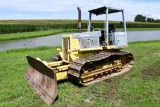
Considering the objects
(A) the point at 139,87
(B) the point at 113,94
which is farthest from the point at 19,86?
(A) the point at 139,87

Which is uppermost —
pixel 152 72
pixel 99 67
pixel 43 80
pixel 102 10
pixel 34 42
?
pixel 102 10

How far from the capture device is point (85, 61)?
8.07 meters

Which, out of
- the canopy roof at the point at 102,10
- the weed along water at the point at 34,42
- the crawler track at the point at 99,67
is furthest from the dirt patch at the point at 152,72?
the weed along water at the point at 34,42

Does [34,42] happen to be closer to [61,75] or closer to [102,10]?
[102,10]

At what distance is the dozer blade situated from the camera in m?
6.69

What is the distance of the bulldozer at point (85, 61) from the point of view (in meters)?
7.68

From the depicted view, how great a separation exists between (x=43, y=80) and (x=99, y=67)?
243 cm

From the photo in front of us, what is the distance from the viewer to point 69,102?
652cm

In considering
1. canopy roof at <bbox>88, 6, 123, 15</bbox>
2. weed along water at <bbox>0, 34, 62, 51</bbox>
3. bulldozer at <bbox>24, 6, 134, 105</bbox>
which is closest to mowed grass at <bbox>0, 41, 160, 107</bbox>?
bulldozer at <bbox>24, 6, 134, 105</bbox>

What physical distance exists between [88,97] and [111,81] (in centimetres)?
183

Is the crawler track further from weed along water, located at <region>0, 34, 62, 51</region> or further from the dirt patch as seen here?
weed along water, located at <region>0, 34, 62, 51</region>

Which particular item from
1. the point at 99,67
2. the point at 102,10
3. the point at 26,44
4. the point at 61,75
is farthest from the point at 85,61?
the point at 26,44

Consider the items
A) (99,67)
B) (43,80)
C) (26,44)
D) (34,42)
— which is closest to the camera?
(43,80)

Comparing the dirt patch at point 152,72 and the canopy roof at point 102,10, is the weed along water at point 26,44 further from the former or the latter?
the dirt patch at point 152,72
